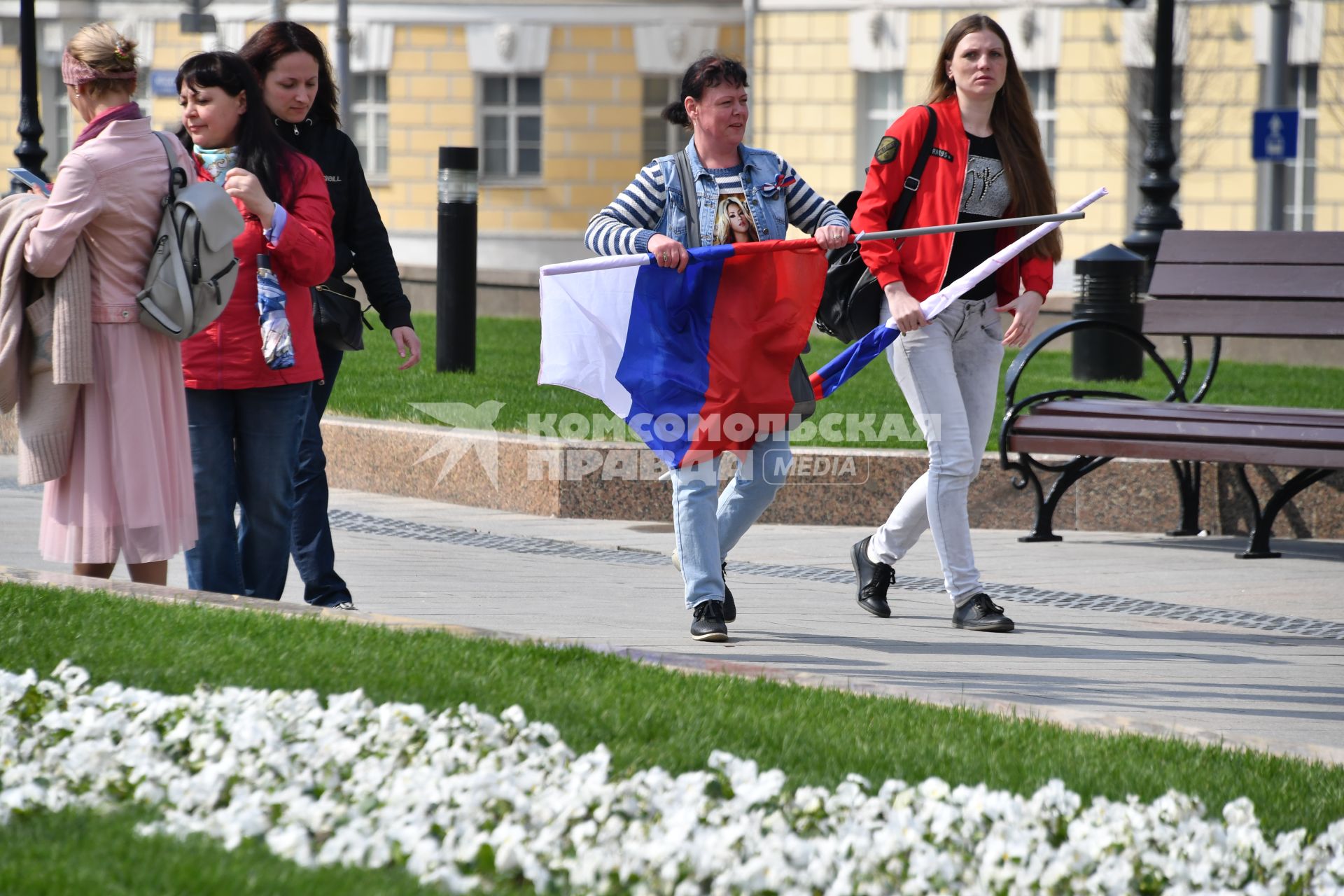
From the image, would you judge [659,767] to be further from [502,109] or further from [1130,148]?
[502,109]

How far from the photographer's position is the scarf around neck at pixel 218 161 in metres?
5.99

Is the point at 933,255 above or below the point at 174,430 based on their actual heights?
above

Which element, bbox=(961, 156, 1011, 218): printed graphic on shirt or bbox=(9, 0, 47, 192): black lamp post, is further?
bbox=(9, 0, 47, 192): black lamp post

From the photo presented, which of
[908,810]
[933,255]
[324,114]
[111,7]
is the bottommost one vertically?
[908,810]

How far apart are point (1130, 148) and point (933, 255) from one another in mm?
22696

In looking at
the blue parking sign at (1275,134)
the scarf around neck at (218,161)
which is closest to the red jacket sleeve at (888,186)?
the scarf around neck at (218,161)

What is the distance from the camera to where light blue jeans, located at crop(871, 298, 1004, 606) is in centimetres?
648

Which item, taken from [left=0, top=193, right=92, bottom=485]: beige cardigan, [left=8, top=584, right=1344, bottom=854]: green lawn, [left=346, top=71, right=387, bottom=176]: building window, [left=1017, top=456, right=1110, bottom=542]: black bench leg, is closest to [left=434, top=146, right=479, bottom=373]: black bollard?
[left=1017, top=456, right=1110, bottom=542]: black bench leg

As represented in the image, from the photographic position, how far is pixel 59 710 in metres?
4.48

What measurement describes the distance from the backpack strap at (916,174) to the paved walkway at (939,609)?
138 centimetres

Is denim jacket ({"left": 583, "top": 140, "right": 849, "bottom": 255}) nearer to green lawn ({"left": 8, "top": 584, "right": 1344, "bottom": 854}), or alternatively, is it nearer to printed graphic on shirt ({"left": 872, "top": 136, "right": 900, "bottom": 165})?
printed graphic on shirt ({"left": 872, "top": 136, "right": 900, "bottom": 165})

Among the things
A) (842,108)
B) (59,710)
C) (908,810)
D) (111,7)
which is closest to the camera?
(908,810)

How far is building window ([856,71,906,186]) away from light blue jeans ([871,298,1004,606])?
23.5 metres

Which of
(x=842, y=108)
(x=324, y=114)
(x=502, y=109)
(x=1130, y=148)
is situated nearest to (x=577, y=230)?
Answer: (x=502, y=109)
